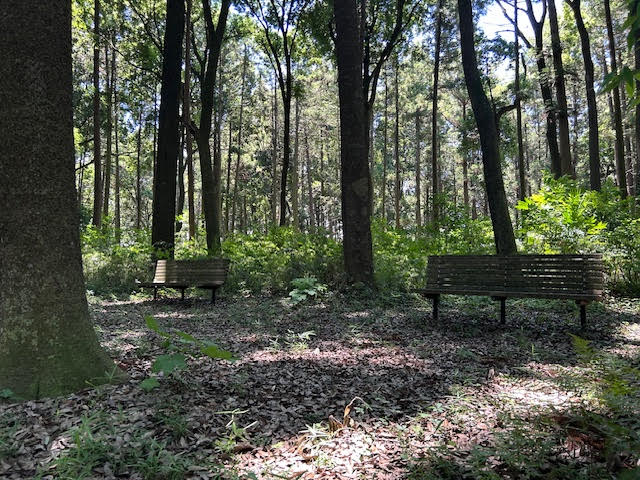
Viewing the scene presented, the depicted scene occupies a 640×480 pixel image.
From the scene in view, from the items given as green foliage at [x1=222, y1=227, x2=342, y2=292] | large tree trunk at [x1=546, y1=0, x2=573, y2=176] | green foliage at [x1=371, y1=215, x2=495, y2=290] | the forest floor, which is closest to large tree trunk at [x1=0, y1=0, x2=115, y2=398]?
the forest floor

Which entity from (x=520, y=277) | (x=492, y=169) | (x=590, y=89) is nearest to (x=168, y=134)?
(x=492, y=169)

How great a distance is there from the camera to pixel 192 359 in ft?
13.1

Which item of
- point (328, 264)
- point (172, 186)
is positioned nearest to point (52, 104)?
point (328, 264)

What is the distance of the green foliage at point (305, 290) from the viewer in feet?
26.3

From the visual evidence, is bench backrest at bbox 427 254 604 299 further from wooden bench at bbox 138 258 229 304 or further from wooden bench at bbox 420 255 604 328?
wooden bench at bbox 138 258 229 304

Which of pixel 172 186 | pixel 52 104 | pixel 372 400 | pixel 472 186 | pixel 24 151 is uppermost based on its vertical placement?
pixel 472 186

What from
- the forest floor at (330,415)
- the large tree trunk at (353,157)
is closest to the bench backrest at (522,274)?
the forest floor at (330,415)

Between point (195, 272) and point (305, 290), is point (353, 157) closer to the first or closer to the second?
point (305, 290)

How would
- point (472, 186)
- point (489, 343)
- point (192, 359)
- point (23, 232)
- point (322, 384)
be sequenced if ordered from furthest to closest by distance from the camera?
point (472, 186) → point (489, 343) → point (192, 359) → point (322, 384) → point (23, 232)

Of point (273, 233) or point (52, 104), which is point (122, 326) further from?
point (273, 233)

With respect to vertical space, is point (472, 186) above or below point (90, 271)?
above

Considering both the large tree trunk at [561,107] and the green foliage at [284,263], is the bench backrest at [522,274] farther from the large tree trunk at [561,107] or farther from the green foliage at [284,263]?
the large tree trunk at [561,107]

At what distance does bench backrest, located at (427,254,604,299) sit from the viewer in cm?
559

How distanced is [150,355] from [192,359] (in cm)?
52
